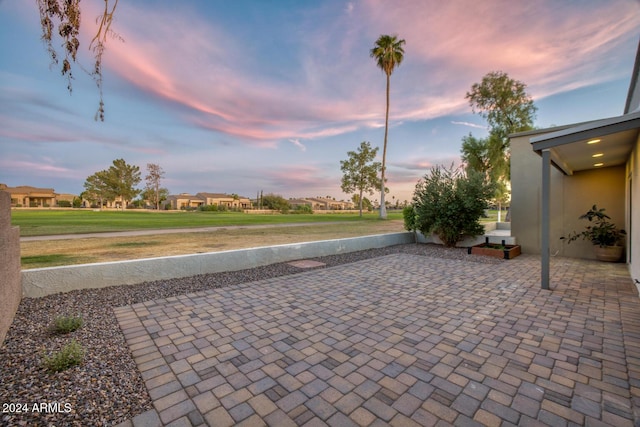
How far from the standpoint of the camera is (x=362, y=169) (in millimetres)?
31906

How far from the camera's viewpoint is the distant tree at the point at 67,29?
251 cm

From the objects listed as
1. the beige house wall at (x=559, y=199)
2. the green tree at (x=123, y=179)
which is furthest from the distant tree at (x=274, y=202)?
the beige house wall at (x=559, y=199)

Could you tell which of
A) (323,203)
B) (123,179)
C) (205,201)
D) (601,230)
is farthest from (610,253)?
(323,203)

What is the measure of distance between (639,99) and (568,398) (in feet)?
21.0

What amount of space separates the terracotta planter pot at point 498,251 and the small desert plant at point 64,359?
918 centimetres

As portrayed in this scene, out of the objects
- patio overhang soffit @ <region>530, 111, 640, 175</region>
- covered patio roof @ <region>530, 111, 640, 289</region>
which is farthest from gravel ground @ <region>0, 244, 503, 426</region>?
patio overhang soffit @ <region>530, 111, 640, 175</region>

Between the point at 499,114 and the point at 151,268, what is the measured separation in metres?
24.4

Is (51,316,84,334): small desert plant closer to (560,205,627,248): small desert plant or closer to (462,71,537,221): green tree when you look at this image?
(560,205,627,248): small desert plant

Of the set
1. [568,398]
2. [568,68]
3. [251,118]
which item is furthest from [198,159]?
[568,398]

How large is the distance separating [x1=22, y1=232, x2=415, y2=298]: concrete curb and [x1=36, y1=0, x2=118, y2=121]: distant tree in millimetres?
3119

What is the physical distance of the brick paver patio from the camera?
1.83 m

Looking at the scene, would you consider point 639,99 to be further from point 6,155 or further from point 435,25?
point 6,155

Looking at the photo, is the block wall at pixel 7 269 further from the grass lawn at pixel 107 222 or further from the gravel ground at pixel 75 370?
the grass lawn at pixel 107 222

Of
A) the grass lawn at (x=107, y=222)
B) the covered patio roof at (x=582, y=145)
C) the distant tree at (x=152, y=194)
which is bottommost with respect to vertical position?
the grass lawn at (x=107, y=222)
